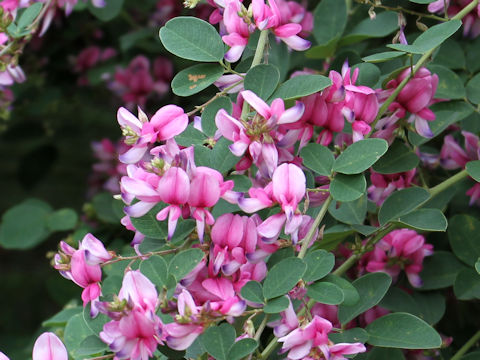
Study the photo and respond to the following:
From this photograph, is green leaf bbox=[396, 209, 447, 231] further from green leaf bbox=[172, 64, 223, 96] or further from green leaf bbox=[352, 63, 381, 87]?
green leaf bbox=[172, 64, 223, 96]

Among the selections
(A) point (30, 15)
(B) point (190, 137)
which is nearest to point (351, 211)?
(B) point (190, 137)

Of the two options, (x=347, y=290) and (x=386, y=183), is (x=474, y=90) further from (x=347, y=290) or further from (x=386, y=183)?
(x=347, y=290)

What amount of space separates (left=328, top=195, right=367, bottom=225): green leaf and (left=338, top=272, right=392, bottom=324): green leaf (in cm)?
11

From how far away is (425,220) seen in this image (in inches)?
40.6

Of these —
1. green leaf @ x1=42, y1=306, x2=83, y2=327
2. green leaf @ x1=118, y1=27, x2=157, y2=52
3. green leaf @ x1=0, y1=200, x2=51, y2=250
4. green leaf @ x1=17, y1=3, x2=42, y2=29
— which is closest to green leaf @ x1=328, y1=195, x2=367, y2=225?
green leaf @ x1=42, y1=306, x2=83, y2=327

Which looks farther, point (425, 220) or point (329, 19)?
point (329, 19)

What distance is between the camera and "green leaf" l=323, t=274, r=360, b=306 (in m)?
0.96

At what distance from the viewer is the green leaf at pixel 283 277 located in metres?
0.87

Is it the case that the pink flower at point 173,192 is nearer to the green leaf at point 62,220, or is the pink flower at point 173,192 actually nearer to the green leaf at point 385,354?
the green leaf at point 385,354

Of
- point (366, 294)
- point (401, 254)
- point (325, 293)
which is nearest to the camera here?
point (325, 293)

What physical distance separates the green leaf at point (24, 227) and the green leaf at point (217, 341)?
123cm

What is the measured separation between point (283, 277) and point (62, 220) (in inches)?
46.6

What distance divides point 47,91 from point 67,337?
1.25 meters

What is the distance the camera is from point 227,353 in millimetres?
829
